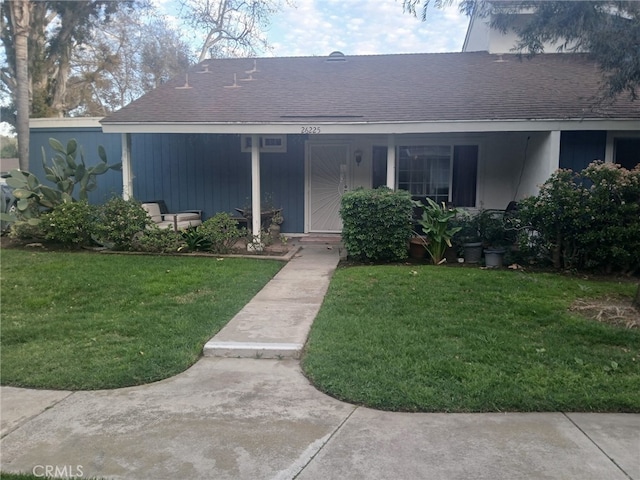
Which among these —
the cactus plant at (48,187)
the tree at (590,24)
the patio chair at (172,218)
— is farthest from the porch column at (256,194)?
the tree at (590,24)

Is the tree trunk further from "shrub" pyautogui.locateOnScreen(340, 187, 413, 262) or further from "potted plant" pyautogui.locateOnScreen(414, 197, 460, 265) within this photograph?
"potted plant" pyautogui.locateOnScreen(414, 197, 460, 265)

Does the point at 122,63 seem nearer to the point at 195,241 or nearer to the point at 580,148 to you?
the point at 195,241

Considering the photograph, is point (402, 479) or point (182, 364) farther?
point (182, 364)

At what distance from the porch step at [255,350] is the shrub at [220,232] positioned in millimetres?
4893

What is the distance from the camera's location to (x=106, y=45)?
2653 cm

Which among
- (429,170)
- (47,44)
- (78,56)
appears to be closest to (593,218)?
(429,170)

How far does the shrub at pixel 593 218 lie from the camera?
791cm

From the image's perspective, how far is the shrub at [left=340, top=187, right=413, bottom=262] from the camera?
29.2 feet

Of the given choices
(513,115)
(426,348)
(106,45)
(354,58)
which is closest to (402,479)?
(426,348)

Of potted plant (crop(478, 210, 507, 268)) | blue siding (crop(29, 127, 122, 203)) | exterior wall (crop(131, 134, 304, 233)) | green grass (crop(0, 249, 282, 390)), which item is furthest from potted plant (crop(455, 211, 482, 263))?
blue siding (crop(29, 127, 122, 203))

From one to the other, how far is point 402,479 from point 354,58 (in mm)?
12990

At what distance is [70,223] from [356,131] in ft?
19.4

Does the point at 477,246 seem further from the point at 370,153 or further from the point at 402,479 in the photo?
the point at 402,479

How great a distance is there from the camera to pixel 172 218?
37.6 ft
